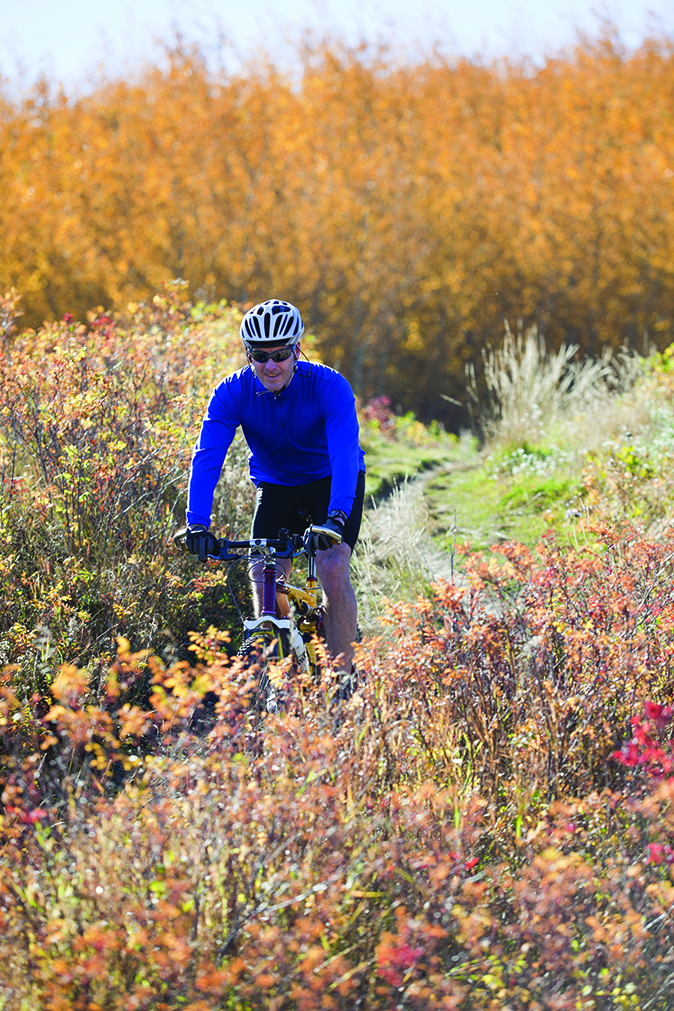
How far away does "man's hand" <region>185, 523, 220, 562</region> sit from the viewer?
11.3ft

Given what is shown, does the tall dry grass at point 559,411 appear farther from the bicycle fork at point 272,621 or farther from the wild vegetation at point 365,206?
the wild vegetation at point 365,206

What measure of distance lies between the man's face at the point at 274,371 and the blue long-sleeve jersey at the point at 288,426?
0.10 meters

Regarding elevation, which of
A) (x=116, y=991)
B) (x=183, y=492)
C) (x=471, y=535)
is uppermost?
(x=183, y=492)

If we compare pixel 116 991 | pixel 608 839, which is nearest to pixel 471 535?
pixel 608 839

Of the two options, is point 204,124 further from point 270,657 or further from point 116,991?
point 116,991

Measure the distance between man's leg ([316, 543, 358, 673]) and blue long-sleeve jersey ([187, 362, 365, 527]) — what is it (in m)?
0.33

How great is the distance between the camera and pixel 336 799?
93.7 inches

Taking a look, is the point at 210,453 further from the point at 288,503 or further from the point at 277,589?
the point at 277,589

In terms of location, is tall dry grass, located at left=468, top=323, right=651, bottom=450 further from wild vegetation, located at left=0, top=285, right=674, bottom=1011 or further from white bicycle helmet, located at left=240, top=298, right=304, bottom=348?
white bicycle helmet, located at left=240, top=298, right=304, bottom=348

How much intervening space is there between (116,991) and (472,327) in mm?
18529

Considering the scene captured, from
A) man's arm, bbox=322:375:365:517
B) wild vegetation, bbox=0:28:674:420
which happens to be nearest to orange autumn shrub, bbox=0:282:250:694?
man's arm, bbox=322:375:365:517

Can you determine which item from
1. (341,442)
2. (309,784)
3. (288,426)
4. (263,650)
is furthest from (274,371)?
(309,784)

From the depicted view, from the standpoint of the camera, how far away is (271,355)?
369 cm

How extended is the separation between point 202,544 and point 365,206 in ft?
52.7
